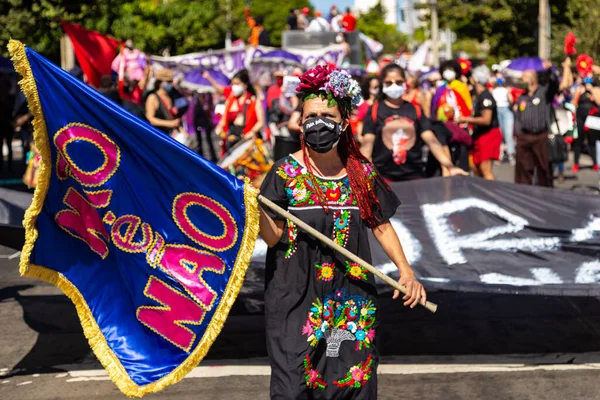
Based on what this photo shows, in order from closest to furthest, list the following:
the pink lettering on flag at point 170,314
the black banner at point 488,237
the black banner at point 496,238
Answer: the pink lettering on flag at point 170,314, the black banner at point 488,237, the black banner at point 496,238

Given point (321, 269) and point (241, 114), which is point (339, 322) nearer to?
point (321, 269)

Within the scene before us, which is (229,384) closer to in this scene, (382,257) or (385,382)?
(385,382)

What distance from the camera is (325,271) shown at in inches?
189

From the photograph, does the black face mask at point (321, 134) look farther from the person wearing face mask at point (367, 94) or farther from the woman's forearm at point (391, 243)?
the person wearing face mask at point (367, 94)

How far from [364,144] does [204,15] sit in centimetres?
4235

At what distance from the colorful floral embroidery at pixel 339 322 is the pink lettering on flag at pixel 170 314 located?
21.2 inches

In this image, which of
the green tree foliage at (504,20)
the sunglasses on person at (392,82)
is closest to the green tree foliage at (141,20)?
the green tree foliage at (504,20)

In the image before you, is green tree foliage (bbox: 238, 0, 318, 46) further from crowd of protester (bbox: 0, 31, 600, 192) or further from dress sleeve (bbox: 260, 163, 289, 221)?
dress sleeve (bbox: 260, 163, 289, 221)

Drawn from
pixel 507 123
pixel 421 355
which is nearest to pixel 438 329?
pixel 421 355

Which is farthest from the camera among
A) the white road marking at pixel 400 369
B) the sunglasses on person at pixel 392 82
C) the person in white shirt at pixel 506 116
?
the person in white shirt at pixel 506 116

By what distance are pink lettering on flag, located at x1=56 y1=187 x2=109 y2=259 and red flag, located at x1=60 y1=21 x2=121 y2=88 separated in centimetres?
916

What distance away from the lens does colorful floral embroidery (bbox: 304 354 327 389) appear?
471cm

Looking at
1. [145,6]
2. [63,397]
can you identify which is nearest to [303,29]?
[145,6]

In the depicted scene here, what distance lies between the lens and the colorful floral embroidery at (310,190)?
479cm
